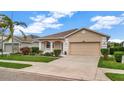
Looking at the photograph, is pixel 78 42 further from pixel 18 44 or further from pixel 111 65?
pixel 18 44

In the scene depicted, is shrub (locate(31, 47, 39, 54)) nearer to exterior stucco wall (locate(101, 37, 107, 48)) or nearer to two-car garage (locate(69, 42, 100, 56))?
two-car garage (locate(69, 42, 100, 56))

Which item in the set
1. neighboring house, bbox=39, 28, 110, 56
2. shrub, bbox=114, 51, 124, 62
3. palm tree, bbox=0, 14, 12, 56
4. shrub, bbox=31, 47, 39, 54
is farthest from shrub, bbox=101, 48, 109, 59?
palm tree, bbox=0, 14, 12, 56

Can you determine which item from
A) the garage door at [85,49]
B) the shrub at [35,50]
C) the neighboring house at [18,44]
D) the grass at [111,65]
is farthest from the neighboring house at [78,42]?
the grass at [111,65]

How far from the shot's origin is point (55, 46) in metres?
22.3

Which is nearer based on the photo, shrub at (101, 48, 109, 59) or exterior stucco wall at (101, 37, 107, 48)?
shrub at (101, 48, 109, 59)

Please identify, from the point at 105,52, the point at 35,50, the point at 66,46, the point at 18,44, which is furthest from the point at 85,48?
the point at 18,44

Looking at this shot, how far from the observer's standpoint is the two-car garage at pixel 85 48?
16328 mm

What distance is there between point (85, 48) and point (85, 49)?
19 cm

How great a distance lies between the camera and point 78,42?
741 inches

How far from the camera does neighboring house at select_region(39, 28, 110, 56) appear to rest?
16.6 meters

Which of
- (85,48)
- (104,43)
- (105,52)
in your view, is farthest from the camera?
(85,48)
